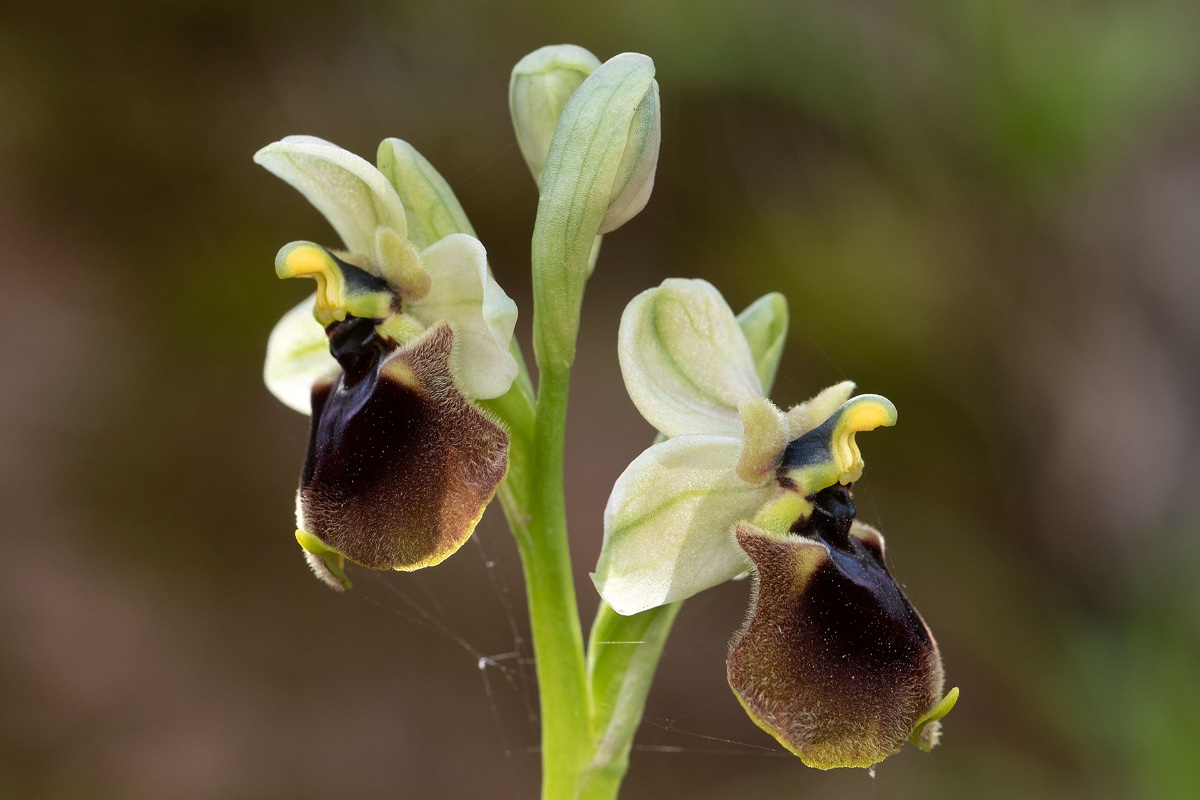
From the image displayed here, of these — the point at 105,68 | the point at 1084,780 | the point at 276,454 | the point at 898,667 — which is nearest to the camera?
the point at 898,667

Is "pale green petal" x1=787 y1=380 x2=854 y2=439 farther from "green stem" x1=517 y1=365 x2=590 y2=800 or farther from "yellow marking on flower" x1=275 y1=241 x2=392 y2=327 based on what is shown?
"yellow marking on flower" x1=275 y1=241 x2=392 y2=327

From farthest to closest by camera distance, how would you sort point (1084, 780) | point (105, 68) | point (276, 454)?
1. point (276, 454)
2. point (105, 68)
3. point (1084, 780)

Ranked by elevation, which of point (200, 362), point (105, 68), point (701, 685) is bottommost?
point (701, 685)

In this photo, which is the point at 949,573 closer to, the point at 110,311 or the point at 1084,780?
the point at 1084,780

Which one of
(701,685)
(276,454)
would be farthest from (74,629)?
(701,685)

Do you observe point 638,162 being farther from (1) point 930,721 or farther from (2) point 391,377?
(1) point 930,721

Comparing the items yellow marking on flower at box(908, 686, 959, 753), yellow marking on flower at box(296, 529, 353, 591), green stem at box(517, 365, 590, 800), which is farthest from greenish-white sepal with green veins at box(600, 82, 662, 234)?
yellow marking on flower at box(908, 686, 959, 753)
